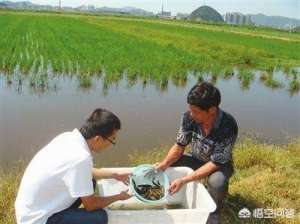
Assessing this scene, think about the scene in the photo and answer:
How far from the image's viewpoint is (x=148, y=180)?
3172 mm

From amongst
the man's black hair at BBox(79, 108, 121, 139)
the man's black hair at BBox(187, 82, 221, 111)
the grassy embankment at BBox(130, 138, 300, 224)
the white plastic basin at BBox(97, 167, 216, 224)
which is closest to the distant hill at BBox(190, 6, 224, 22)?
the grassy embankment at BBox(130, 138, 300, 224)

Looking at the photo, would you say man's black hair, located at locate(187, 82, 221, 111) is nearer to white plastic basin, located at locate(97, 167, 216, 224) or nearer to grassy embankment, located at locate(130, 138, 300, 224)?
white plastic basin, located at locate(97, 167, 216, 224)

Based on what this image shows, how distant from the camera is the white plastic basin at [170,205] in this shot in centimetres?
261

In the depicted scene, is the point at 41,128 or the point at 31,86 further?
the point at 31,86

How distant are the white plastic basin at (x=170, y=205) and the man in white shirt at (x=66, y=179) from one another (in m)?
0.15

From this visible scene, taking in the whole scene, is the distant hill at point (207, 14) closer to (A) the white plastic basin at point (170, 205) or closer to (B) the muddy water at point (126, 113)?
(B) the muddy water at point (126, 113)

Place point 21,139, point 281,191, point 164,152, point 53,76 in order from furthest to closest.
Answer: point 53,76 < point 21,139 < point 164,152 < point 281,191

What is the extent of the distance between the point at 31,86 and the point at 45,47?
5.95 m

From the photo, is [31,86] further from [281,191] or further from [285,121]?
[281,191]

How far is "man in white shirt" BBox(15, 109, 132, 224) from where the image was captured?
94.2 inches

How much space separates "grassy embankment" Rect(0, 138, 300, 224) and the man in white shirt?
0.68 m

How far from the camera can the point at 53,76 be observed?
31.6 ft

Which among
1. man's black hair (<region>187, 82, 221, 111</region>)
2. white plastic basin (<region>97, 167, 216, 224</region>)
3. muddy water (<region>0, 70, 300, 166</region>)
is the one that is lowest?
muddy water (<region>0, 70, 300, 166</region>)

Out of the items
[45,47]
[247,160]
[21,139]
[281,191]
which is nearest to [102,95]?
[21,139]
